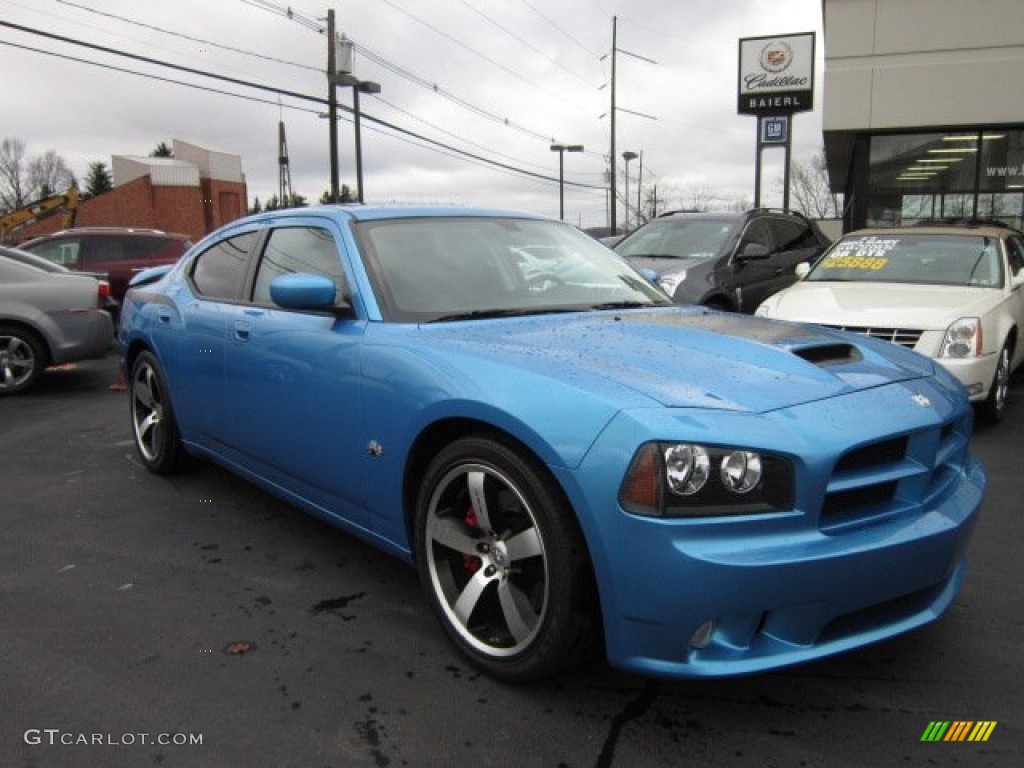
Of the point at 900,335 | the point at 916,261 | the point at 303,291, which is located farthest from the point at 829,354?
the point at 916,261

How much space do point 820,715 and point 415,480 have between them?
1469 mm

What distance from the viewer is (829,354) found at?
2.92 m

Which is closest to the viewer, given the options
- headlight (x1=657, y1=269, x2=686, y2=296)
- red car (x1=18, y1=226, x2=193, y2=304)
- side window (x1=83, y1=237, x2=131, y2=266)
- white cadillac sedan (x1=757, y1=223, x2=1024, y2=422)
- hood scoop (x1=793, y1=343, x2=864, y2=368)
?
hood scoop (x1=793, y1=343, x2=864, y2=368)

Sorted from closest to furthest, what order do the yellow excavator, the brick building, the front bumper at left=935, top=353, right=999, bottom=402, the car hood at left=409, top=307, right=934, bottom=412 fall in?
the car hood at left=409, top=307, right=934, bottom=412
the front bumper at left=935, top=353, right=999, bottom=402
the yellow excavator
the brick building

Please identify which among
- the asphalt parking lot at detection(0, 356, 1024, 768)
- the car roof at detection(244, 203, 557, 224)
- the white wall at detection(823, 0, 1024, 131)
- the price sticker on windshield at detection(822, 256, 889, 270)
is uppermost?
the white wall at detection(823, 0, 1024, 131)

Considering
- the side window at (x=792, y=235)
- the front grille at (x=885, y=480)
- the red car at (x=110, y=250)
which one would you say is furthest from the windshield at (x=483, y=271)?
the red car at (x=110, y=250)

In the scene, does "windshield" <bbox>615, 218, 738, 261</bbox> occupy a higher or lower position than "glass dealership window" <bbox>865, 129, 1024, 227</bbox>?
lower

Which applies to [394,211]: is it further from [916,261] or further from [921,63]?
[921,63]

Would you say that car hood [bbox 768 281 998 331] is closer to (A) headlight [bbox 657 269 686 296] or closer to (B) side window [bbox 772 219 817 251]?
(A) headlight [bbox 657 269 686 296]

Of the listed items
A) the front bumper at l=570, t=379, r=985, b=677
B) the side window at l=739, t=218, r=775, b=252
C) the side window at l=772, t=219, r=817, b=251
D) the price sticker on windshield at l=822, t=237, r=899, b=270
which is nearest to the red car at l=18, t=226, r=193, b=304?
the side window at l=739, t=218, r=775, b=252

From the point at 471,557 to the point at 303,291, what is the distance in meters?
1.20

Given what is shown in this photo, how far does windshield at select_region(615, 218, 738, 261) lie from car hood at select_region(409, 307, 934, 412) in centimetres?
558

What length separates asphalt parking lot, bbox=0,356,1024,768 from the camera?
2.31m

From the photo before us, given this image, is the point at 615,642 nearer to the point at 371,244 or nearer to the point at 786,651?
the point at 786,651
